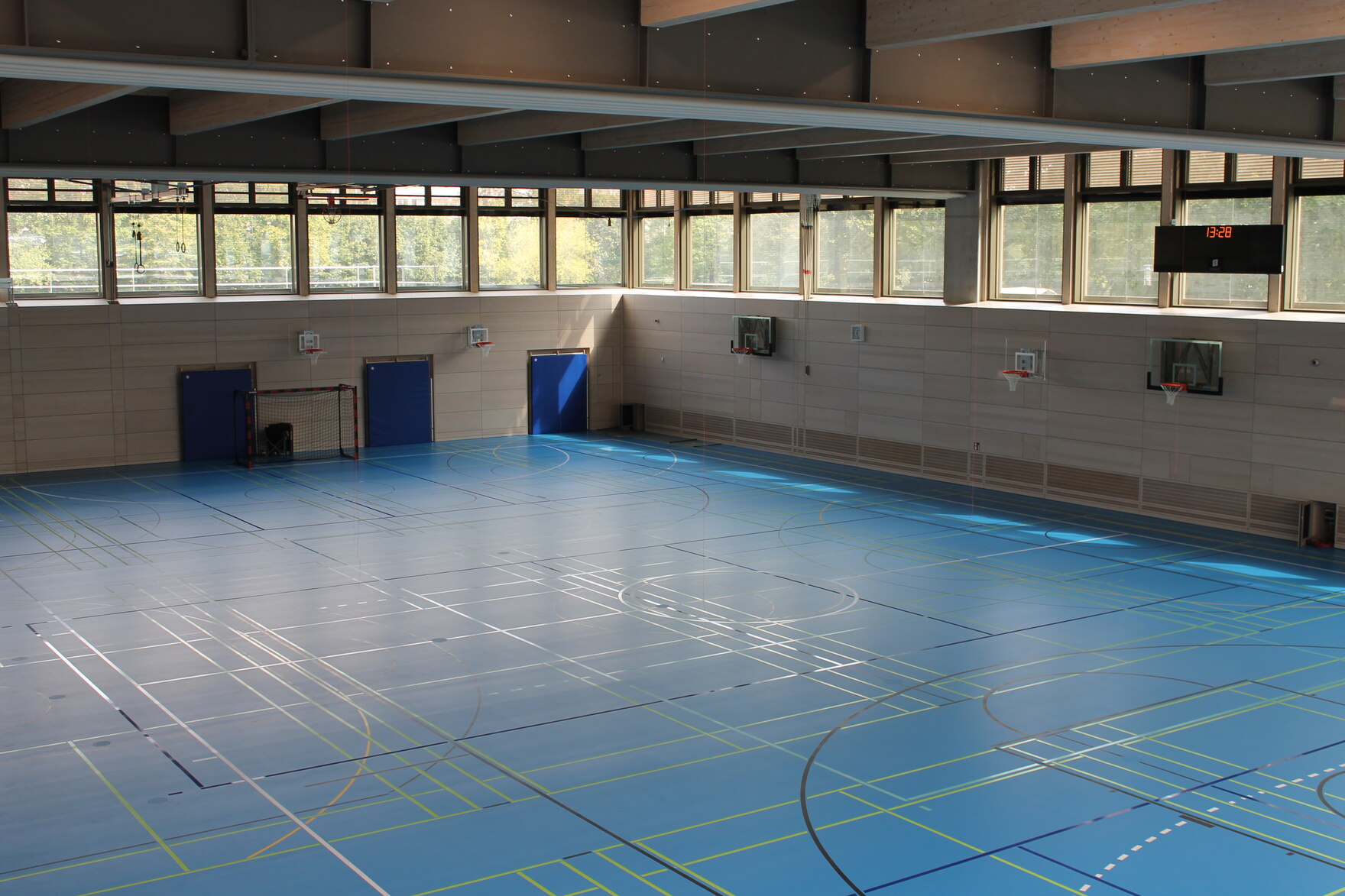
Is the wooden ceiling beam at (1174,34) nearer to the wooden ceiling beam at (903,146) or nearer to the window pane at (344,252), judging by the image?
the wooden ceiling beam at (903,146)

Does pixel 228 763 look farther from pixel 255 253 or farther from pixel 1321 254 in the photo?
pixel 255 253

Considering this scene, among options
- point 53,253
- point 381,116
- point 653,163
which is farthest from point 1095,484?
point 53,253

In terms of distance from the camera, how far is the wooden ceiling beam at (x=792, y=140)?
52.9 feet

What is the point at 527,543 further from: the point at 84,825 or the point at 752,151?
the point at 84,825

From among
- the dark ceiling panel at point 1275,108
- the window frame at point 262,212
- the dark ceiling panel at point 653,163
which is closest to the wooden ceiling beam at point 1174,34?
the dark ceiling panel at point 1275,108

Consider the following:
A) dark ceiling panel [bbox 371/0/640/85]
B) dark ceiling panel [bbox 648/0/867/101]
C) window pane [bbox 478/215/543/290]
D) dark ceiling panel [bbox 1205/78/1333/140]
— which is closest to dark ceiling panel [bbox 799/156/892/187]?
dark ceiling panel [bbox 1205/78/1333/140]

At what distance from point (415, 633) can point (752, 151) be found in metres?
9.88

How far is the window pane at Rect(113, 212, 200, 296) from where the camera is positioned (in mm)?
24391

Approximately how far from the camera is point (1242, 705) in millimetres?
10930

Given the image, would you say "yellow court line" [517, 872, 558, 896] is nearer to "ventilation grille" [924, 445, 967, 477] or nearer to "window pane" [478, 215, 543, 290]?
"ventilation grille" [924, 445, 967, 477]

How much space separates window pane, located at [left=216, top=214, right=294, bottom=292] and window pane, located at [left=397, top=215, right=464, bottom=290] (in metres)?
2.33

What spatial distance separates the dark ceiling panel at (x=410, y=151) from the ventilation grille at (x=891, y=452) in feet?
32.9

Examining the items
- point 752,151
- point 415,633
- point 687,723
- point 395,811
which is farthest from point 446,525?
point 395,811

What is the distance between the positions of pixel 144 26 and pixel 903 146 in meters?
12.3
